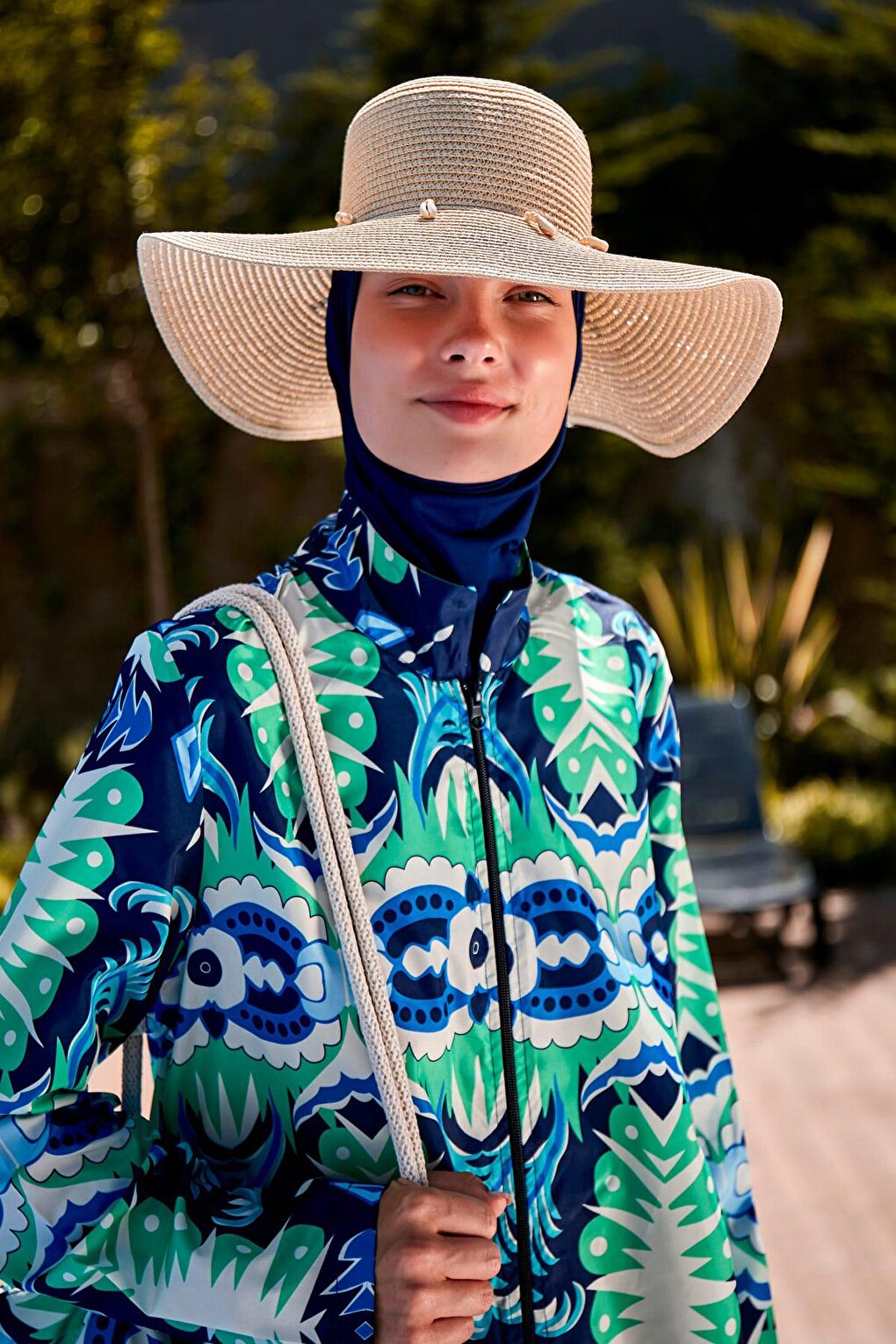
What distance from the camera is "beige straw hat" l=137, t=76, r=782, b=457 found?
1.03m

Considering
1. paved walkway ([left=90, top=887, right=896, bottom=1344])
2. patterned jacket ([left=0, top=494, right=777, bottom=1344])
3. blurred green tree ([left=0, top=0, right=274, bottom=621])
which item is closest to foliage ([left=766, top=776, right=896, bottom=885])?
paved walkway ([left=90, top=887, right=896, bottom=1344])

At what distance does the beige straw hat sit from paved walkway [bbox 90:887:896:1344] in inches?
52.3

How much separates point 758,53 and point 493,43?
2551mm

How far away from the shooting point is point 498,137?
41.9 inches

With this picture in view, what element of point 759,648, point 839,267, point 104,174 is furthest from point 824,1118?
point 839,267

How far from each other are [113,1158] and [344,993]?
192mm

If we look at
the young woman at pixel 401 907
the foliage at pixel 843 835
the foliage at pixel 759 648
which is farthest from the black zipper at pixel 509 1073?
the foliage at pixel 759 648

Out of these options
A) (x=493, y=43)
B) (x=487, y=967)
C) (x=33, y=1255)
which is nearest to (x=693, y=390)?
(x=487, y=967)

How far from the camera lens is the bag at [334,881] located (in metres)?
0.96

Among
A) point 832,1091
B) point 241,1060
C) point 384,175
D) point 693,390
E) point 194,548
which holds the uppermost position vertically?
point 384,175

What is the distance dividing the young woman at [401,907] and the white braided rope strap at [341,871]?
2 cm

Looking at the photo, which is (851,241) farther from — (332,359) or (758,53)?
(332,359)

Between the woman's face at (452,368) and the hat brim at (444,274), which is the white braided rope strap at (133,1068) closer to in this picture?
the woman's face at (452,368)

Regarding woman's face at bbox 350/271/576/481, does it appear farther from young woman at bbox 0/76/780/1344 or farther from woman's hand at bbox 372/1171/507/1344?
woman's hand at bbox 372/1171/507/1344
